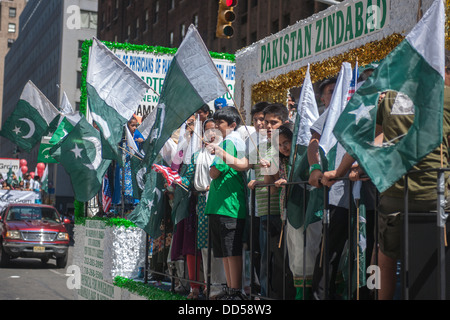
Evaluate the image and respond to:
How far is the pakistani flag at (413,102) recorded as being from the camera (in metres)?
4.11

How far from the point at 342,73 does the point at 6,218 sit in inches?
672

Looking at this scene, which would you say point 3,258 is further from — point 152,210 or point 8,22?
point 8,22

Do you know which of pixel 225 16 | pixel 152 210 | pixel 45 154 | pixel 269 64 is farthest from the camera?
pixel 225 16

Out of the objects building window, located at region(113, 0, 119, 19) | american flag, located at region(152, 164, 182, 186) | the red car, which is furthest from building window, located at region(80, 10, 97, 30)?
american flag, located at region(152, 164, 182, 186)

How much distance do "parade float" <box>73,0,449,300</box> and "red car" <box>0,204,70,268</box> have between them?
8.17 metres

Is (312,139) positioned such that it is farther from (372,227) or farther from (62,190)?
(62,190)

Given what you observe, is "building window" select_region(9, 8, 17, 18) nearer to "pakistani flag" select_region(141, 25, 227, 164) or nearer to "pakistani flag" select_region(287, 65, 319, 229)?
"pakistani flag" select_region(141, 25, 227, 164)

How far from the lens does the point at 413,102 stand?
4.25 m

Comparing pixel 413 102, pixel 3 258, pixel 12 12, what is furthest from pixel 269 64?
pixel 12 12

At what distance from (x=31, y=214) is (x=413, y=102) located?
59.9ft

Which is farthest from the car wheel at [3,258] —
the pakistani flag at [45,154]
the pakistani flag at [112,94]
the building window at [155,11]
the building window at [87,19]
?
the building window at [87,19]

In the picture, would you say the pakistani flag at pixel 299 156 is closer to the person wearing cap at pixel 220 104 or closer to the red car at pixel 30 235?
the person wearing cap at pixel 220 104

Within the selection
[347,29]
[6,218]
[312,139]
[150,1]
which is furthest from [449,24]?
[150,1]

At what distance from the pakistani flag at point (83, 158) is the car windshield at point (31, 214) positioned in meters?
11.2
